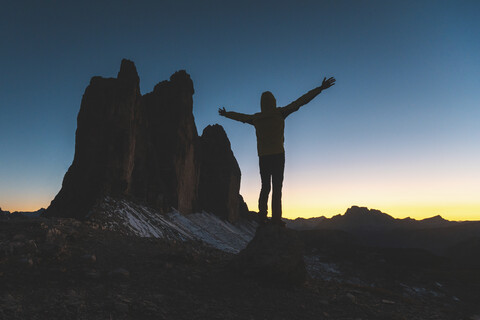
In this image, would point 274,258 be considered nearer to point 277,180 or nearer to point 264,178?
point 277,180

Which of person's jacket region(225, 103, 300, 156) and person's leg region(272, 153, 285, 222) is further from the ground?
person's jacket region(225, 103, 300, 156)

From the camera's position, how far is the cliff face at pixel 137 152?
53.0 metres

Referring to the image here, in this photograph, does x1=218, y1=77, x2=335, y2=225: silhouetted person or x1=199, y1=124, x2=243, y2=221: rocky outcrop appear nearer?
x1=218, y1=77, x2=335, y2=225: silhouetted person

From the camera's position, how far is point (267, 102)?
8.65 m

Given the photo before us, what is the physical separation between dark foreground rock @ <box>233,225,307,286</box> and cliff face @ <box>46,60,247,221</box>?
45.0m

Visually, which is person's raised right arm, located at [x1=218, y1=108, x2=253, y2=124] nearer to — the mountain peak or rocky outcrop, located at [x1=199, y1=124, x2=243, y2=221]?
the mountain peak

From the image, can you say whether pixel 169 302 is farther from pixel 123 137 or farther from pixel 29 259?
pixel 123 137

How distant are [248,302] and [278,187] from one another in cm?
353

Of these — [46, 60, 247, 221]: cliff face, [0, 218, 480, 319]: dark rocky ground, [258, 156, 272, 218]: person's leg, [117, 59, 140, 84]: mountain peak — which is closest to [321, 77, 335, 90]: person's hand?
[258, 156, 272, 218]: person's leg

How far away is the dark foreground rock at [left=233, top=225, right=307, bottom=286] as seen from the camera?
698 cm

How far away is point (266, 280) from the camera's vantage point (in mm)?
6926

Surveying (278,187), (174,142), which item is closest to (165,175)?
(174,142)

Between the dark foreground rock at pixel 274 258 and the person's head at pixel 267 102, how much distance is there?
3454mm

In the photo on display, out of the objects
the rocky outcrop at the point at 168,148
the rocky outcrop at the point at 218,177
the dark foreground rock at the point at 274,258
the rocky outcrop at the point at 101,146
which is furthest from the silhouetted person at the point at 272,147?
the rocky outcrop at the point at 218,177
